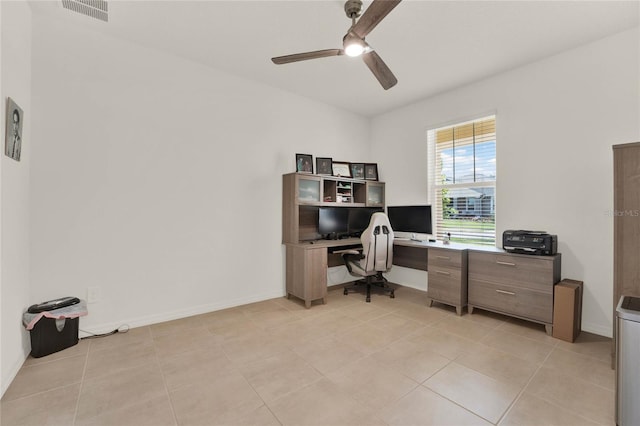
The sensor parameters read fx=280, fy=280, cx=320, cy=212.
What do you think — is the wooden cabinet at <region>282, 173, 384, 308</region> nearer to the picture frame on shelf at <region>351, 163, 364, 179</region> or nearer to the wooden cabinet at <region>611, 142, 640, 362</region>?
the picture frame on shelf at <region>351, 163, 364, 179</region>

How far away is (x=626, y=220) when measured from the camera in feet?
6.86

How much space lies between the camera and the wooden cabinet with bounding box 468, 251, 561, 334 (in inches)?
105

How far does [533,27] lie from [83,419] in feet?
14.4

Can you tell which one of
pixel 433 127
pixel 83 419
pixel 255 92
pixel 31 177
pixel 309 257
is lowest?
pixel 83 419

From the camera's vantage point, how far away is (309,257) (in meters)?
3.45

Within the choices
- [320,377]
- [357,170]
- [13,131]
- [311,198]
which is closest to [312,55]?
[311,198]

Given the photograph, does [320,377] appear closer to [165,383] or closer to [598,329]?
[165,383]

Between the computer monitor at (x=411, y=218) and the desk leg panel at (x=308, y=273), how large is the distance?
1.39 m

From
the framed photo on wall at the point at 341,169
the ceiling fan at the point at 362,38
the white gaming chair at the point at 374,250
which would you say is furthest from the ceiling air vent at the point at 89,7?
the white gaming chair at the point at 374,250

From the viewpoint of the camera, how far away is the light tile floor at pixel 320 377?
1.63m

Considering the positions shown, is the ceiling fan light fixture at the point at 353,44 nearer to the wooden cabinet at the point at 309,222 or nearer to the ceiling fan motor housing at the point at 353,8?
the ceiling fan motor housing at the point at 353,8

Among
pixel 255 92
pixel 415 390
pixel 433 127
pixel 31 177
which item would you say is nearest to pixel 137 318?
pixel 31 177

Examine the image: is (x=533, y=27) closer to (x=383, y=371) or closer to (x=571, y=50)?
(x=571, y=50)

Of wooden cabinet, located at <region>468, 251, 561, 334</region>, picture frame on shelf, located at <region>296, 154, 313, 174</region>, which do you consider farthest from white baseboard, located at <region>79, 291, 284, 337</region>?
wooden cabinet, located at <region>468, 251, 561, 334</region>
